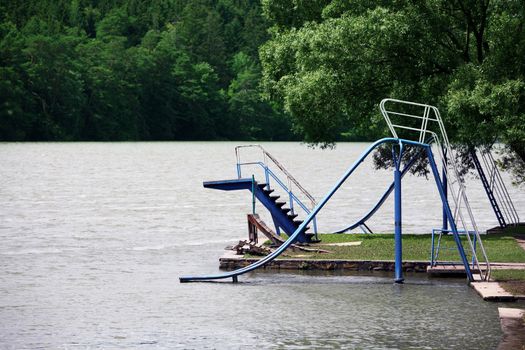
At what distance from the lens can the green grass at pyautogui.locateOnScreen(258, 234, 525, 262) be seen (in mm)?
31328

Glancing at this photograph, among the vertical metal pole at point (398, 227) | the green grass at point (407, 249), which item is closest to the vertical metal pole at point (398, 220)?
the vertical metal pole at point (398, 227)

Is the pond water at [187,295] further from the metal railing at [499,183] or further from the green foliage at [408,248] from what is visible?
the green foliage at [408,248]

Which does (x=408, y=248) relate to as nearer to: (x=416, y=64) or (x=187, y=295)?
(x=416, y=64)

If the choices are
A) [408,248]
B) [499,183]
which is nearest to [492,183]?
[499,183]

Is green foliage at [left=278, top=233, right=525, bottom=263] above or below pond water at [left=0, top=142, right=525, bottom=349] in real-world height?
above

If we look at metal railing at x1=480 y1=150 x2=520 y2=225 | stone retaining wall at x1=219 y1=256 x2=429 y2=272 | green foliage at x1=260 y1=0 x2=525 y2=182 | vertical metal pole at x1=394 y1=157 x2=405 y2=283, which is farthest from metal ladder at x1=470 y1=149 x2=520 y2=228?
vertical metal pole at x1=394 y1=157 x2=405 y2=283

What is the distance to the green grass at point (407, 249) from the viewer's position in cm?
3133

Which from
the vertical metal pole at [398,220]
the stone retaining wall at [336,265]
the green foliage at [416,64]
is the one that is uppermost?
the green foliage at [416,64]

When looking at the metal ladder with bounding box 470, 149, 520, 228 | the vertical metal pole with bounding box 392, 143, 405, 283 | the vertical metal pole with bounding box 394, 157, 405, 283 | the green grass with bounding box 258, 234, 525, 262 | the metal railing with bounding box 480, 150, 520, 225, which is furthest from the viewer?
the metal railing with bounding box 480, 150, 520, 225

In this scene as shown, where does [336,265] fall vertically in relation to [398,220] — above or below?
below

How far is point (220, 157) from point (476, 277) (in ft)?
396

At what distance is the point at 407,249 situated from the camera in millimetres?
33406

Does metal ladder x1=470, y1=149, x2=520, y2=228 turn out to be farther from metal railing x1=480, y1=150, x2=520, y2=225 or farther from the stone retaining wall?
the stone retaining wall

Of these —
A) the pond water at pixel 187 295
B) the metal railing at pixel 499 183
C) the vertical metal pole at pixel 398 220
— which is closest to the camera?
the pond water at pixel 187 295
